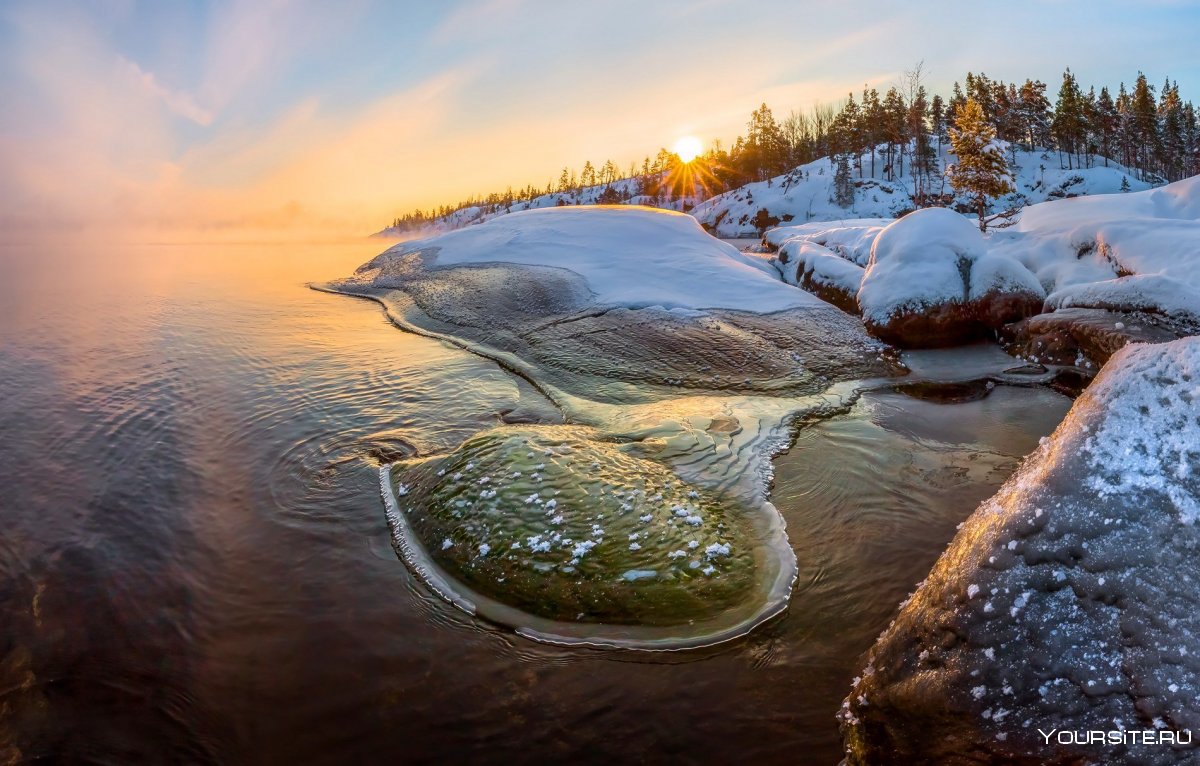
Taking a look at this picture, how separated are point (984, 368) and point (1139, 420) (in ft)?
27.1

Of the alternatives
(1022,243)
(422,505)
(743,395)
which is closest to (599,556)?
(422,505)

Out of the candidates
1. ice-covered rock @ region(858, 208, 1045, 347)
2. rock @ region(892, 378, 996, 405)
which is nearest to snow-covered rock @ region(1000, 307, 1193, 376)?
ice-covered rock @ region(858, 208, 1045, 347)

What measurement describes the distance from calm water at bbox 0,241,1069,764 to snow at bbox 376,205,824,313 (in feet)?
15.5

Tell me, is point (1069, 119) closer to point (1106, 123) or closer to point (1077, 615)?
point (1106, 123)

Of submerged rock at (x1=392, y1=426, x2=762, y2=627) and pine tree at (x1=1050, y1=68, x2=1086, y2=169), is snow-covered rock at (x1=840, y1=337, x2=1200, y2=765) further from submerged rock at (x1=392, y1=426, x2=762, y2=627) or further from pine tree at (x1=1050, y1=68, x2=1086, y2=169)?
pine tree at (x1=1050, y1=68, x2=1086, y2=169)

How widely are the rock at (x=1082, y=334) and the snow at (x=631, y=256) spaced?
12.6 ft

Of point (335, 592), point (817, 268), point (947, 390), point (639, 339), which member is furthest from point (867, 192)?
point (335, 592)

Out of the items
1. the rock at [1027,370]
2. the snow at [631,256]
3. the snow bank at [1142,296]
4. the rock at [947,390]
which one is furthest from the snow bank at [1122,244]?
the snow at [631,256]

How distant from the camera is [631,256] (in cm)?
1484

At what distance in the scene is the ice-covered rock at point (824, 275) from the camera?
1404cm

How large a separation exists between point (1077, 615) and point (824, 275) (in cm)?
1384

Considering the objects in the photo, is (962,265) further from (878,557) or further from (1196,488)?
(1196,488)

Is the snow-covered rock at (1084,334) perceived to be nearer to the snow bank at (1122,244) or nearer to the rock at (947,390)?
the snow bank at (1122,244)

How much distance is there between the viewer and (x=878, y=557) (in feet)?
15.4
